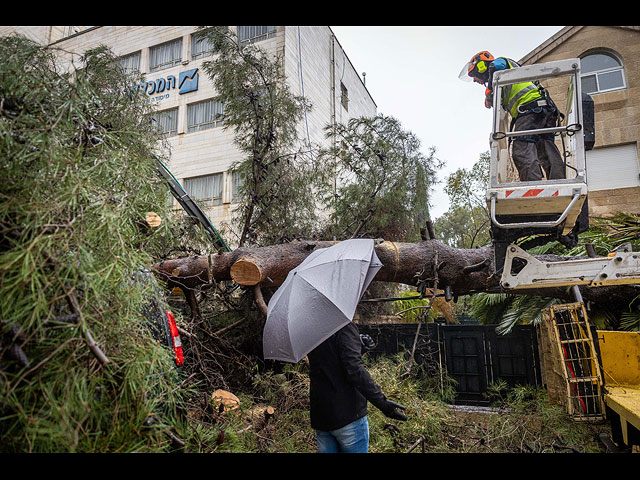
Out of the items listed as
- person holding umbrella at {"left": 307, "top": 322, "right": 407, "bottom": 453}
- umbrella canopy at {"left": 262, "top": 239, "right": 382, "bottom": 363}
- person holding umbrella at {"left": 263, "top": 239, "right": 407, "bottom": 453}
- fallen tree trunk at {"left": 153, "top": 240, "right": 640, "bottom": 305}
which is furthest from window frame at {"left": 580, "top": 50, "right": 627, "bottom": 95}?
person holding umbrella at {"left": 307, "top": 322, "right": 407, "bottom": 453}

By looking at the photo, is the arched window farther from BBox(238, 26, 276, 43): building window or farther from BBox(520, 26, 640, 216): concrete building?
BBox(238, 26, 276, 43): building window

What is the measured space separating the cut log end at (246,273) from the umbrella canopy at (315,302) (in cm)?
203

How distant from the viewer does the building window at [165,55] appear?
1712 centimetres

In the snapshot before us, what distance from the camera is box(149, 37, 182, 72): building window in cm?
1712

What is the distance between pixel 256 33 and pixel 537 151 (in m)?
14.4

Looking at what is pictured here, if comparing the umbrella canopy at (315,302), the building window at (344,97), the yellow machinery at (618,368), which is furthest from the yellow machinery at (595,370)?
the building window at (344,97)

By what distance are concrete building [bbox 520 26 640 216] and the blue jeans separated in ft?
38.9

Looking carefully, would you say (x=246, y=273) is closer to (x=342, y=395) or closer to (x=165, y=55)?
(x=342, y=395)

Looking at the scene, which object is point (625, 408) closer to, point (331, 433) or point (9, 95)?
point (331, 433)

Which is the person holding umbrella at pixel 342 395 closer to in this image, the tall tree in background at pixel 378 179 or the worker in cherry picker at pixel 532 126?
the worker in cherry picker at pixel 532 126

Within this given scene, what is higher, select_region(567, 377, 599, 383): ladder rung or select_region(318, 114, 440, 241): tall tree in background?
select_region(318, 114, 440, 241): tall tree in background

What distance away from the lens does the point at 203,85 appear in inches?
639

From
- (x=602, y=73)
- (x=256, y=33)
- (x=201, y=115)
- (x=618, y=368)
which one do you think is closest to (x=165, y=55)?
(x=201, y=115)
